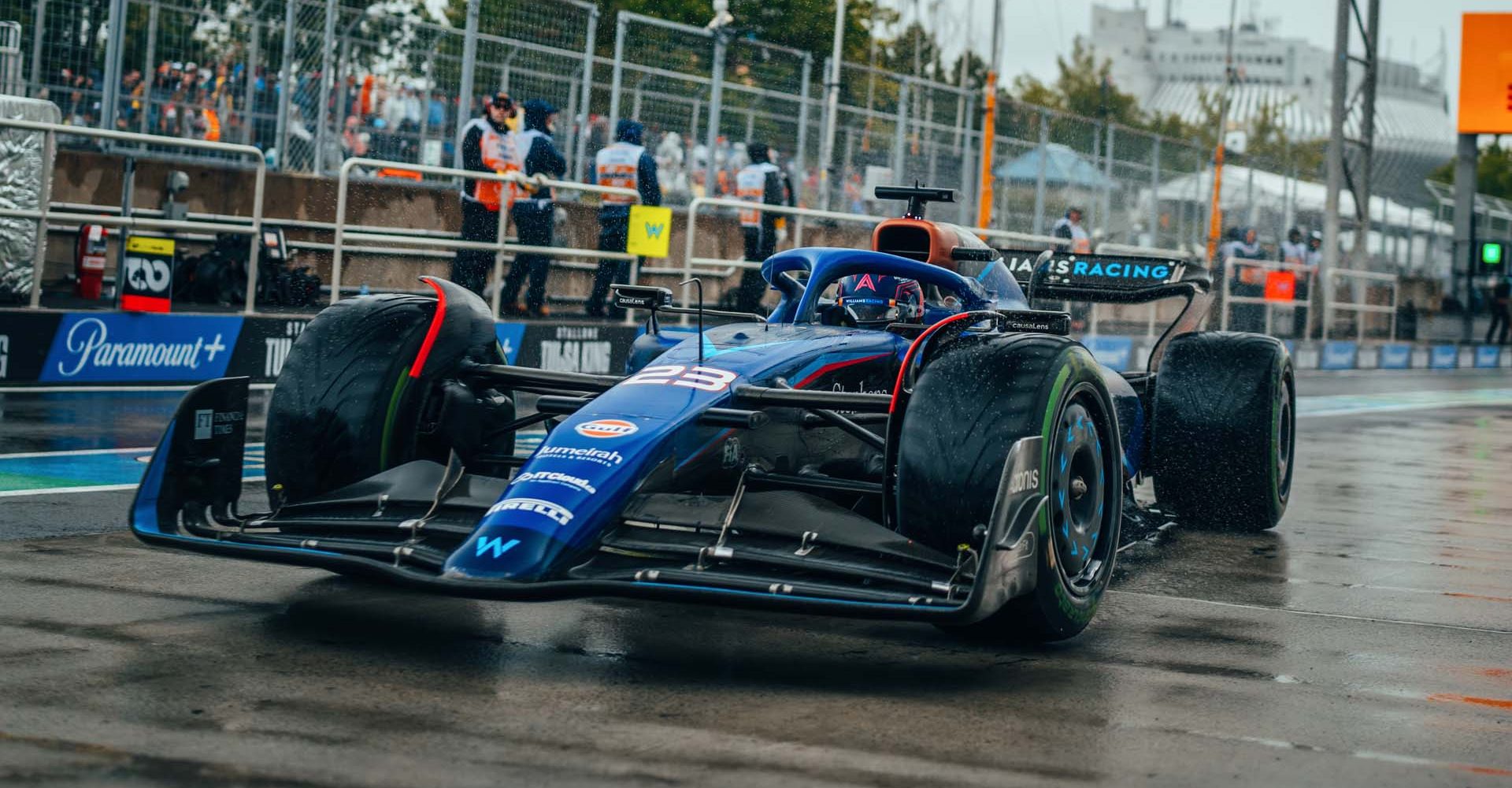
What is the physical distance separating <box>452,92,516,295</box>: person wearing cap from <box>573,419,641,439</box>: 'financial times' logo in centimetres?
966

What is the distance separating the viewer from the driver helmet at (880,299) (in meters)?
7.01

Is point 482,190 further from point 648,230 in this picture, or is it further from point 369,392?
point 369,392

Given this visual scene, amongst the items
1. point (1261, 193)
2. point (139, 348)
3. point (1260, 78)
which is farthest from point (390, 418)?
point (1260, 78)

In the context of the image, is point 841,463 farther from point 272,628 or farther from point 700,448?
point 272,628

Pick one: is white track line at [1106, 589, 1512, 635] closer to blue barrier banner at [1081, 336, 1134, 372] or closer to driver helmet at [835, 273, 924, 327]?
driver helmet at [835, 273, 924, 327]

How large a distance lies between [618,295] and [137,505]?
1.83m

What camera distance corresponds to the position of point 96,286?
13.7 meters

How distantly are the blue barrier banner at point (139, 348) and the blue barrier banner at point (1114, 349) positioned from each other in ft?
36.1

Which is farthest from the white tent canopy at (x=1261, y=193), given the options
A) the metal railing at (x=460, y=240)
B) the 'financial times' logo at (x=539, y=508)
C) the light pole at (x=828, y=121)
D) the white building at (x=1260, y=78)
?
the white building at (x=1260, y=78)

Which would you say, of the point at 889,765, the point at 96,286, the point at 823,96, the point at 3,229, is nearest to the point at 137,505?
the point at 889,765

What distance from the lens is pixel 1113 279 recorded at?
8672mm

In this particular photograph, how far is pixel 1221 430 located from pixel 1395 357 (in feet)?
77.6

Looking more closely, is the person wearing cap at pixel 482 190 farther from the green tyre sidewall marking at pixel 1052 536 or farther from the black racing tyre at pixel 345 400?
the green tyre sidewall marking at pixel 1052 536

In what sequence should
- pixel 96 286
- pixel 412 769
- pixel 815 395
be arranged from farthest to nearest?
pixel 96 286 < pixel 815 395 < pixel 412 769
